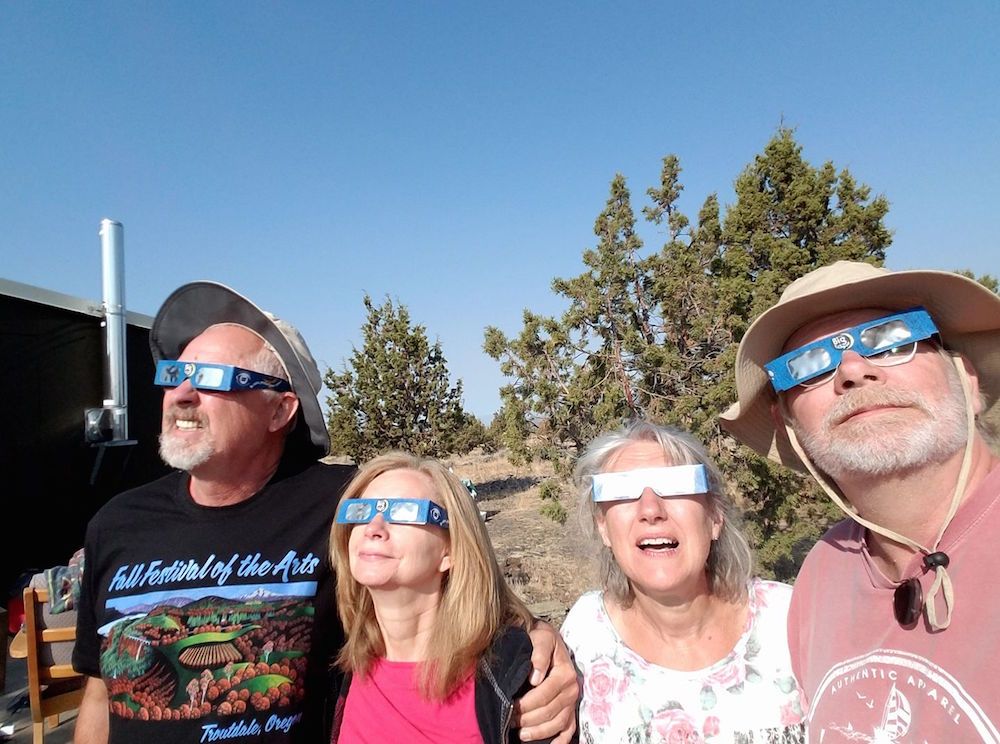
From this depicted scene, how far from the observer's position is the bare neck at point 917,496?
4.76 feet

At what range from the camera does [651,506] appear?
1.84 metres

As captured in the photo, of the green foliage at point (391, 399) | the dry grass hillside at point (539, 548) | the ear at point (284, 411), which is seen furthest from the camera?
the green foliage at point (391, 399)

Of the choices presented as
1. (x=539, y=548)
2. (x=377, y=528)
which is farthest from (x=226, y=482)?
(x=539, y=548)

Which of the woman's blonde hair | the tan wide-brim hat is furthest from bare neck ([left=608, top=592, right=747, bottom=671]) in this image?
the tan wide-brim hat

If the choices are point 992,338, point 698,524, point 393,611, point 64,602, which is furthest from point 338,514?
point 64,602

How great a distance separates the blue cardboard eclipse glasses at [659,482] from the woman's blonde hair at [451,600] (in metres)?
0.50

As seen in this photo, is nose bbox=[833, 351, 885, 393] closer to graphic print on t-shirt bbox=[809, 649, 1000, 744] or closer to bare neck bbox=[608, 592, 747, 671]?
graphic print on t-shirt bbox=[809, 649, 1000, 744]

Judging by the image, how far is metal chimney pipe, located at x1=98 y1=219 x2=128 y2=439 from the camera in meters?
7.12

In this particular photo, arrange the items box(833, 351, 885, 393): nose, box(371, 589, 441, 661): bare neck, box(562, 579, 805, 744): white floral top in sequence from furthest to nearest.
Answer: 1. box(371, 589, 441, 661): bare neck
2. box(562, 579, 805, 744): white floral top
3. box(833, 351, 885, 393): nose

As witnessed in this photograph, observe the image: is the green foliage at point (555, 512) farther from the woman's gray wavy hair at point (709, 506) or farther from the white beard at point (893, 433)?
the white beard at point (893, 433)

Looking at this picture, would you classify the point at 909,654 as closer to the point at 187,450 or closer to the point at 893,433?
the point at 893,433

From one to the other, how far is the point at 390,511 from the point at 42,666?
309 cm

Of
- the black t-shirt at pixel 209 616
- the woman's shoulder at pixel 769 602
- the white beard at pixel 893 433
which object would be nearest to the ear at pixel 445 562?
the black t-shirt at pixel 209 616

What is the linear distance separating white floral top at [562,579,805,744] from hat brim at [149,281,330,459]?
4.59 ft
